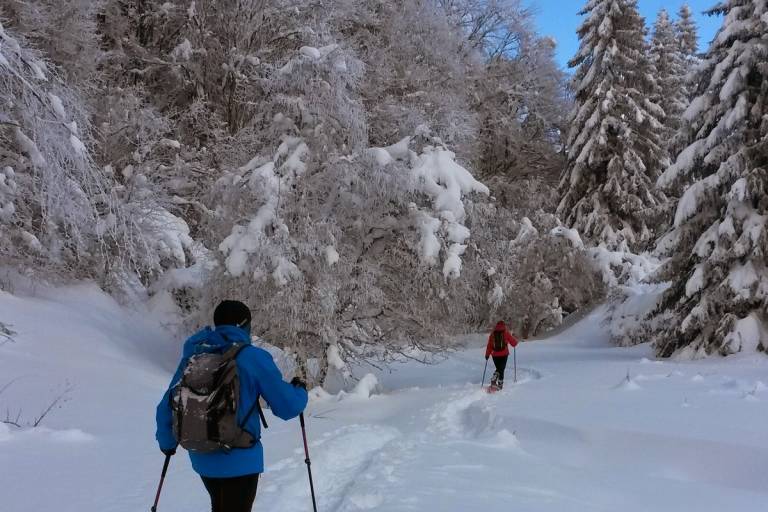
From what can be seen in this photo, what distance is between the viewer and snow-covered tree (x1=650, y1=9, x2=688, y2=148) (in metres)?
29.8

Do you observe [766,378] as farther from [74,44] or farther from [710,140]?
[74,44]

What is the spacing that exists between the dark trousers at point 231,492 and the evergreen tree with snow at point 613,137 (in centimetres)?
2257

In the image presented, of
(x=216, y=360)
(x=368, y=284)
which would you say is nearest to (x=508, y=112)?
(x=368, y=284)

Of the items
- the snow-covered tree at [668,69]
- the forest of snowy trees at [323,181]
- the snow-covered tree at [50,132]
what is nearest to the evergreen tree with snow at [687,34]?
the snow-covered tree at [668,69]

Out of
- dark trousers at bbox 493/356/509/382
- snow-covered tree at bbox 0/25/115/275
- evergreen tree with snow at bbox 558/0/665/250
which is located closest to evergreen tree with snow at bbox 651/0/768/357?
dark trousers at bbox 493/356/509/382

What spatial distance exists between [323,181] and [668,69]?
26.9m

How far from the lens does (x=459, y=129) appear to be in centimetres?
1278

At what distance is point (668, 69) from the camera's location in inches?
1248

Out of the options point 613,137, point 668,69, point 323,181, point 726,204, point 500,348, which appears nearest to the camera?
point 323,181

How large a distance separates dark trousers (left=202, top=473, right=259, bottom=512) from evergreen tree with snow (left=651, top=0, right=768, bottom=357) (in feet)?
38.8

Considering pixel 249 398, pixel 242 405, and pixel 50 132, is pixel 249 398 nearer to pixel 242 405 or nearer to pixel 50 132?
pixel 242 405

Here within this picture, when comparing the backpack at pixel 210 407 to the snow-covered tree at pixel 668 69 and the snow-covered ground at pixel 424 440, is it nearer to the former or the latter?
the snow-covered ground at pixel 424 440

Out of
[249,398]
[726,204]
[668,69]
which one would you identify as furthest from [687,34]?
[249,398]

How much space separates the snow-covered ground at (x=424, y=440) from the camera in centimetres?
495
